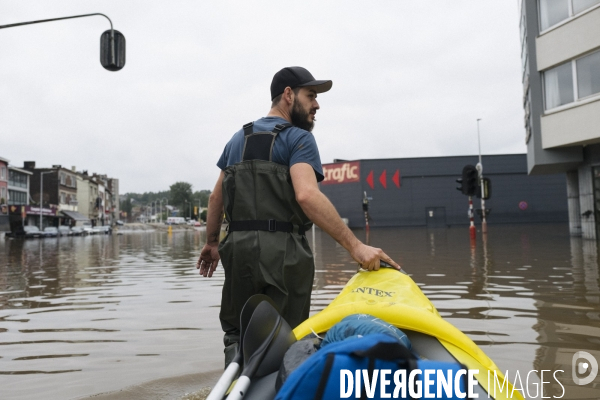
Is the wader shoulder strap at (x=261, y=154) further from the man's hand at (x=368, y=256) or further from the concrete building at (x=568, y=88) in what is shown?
the concrete building at (x=568, y=88)

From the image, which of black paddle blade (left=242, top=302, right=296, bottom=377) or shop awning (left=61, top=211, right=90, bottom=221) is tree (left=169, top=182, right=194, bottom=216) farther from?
black paddle blade (left=242, top=302, right=296, bottom=377)

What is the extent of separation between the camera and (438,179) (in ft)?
168

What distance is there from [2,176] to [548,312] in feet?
211

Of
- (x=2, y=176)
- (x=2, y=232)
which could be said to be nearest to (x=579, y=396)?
(x=2, y=232)

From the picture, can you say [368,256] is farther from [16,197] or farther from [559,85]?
[16,197]

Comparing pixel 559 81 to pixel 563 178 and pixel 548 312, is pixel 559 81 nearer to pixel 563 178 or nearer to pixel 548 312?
pixel 548 312

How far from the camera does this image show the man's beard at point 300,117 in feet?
8.76

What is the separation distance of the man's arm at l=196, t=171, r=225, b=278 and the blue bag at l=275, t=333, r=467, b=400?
1.65 meters

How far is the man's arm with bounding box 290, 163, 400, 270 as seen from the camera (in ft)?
7.63

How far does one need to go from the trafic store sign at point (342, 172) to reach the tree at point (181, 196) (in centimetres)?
9226

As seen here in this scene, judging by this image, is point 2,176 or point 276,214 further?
point 2,176

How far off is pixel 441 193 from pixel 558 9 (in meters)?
33.5

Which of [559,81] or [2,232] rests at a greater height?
[559,81]

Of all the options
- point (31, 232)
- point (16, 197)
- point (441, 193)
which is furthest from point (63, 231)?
point (441, 193)
